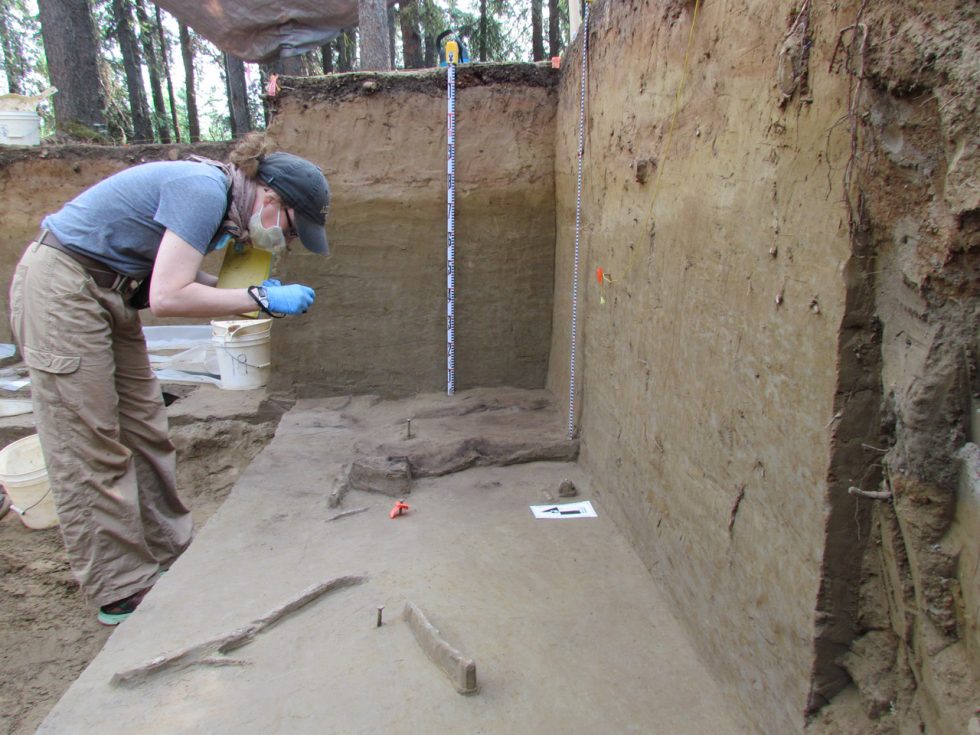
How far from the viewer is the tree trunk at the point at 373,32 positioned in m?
7.09

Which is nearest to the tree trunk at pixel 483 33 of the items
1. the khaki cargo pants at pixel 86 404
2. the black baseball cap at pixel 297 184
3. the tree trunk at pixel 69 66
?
the tree trunk at pixel 69 66

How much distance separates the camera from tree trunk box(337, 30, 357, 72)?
1389 cm

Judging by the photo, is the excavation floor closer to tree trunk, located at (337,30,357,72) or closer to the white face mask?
the white face mask

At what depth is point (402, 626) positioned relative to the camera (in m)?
2.28

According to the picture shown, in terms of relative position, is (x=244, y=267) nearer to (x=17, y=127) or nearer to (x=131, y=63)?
(x=17, y=127)

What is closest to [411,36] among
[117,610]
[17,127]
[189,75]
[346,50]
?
[346,50]

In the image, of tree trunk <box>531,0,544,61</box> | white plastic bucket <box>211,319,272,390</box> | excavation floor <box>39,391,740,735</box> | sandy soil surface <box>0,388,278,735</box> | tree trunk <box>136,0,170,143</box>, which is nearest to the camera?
excavation floor <box>39,391,740,735</box>

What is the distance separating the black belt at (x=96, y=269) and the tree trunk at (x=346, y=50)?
475 inches

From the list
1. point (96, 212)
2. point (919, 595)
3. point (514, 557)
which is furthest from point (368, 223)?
point (919, 595)

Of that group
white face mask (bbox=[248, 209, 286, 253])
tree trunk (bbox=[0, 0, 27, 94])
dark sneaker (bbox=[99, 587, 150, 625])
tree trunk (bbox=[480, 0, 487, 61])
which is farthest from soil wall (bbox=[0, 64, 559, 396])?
tree trunk (bbox=[0, 0, 27, 94])

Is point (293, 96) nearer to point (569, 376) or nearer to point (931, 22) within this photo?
point (569, 376)

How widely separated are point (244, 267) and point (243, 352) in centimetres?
265

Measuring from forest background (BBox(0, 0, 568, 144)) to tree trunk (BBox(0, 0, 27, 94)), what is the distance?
0.16ft

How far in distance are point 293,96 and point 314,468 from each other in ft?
7.95
